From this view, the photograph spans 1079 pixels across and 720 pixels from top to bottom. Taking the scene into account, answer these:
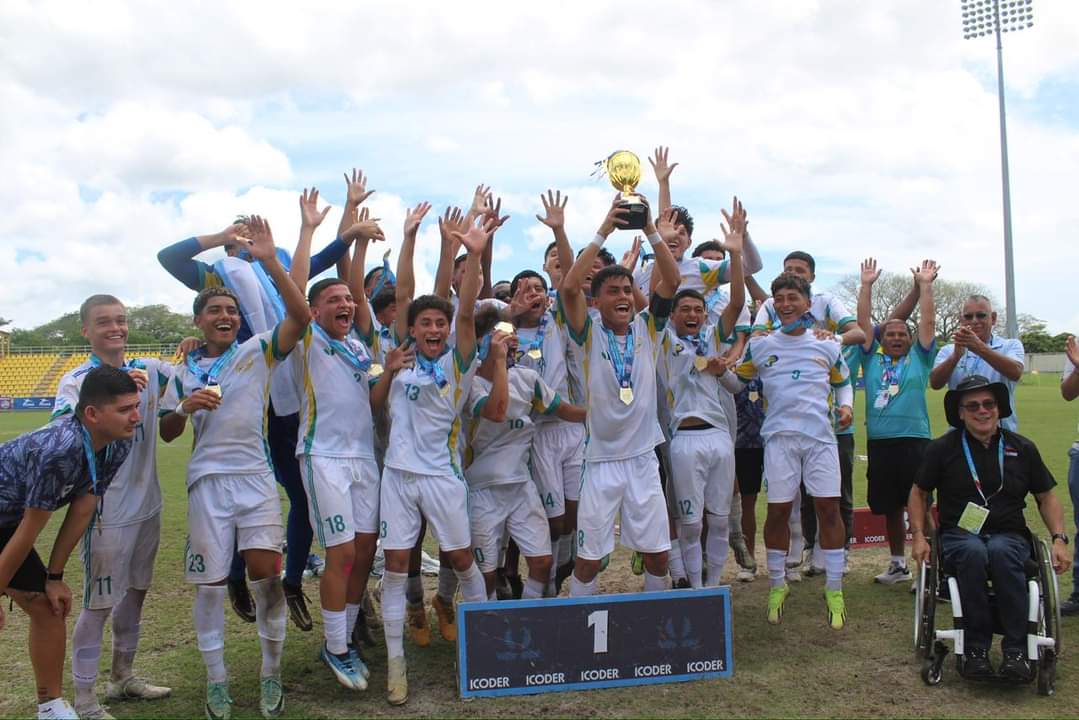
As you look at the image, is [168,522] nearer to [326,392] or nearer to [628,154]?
[326,392]

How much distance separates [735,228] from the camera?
6.26m

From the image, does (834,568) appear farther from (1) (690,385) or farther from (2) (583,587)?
(2) (583,587)

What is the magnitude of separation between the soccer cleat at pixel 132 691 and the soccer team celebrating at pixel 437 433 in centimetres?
1

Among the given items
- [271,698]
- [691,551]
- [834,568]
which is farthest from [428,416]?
[834,568]

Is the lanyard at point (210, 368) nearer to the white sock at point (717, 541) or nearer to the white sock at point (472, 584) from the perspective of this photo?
the white sock at point (472, 584)

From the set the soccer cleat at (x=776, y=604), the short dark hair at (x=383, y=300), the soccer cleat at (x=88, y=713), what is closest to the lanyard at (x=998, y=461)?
the soccer cleat at (x=776, y=604)

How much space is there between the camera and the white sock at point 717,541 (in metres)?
6.25

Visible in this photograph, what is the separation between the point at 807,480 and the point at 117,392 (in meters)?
4.46

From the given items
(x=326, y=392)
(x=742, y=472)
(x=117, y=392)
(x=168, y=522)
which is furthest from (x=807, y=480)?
(x=168, y=522)

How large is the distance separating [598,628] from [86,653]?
2745mm

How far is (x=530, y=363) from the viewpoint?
593 cm

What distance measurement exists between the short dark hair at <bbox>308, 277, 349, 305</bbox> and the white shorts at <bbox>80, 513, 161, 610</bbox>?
5.19 feet

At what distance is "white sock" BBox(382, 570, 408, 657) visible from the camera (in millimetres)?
4746

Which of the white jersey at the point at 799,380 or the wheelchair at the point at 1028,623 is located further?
the white jersey at the point at 799,380
